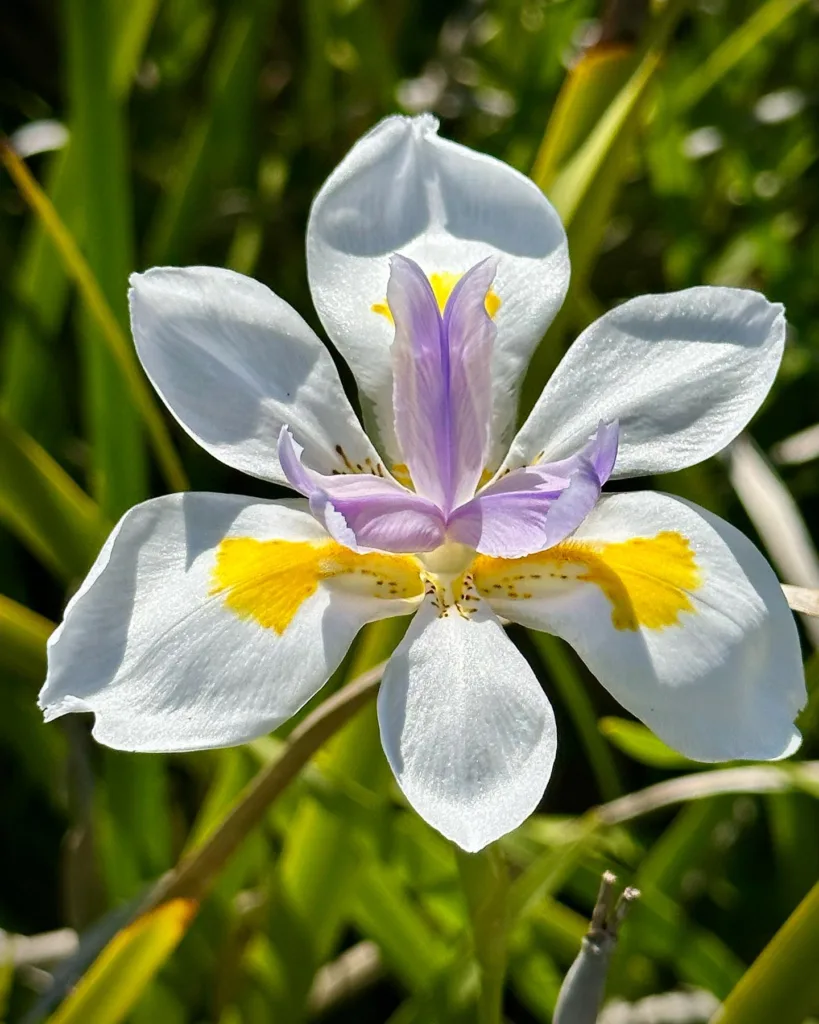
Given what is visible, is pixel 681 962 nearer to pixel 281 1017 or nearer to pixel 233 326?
pixel 281 1017

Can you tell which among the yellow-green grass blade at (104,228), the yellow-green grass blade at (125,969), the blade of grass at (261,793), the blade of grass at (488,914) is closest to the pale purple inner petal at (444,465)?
the blade of grass at (261,793)

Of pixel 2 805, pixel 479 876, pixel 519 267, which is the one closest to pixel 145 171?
pixel 2 805

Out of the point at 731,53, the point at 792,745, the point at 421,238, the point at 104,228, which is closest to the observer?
the point at 792,745

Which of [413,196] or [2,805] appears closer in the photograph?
[413,196]

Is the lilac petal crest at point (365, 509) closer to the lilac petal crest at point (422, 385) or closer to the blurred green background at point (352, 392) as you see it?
the lilac petal crest at point (422, 385)

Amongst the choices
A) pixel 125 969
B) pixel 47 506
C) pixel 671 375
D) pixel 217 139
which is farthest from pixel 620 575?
pixel 217 139

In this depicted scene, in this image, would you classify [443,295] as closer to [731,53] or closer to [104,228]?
[104,228]
